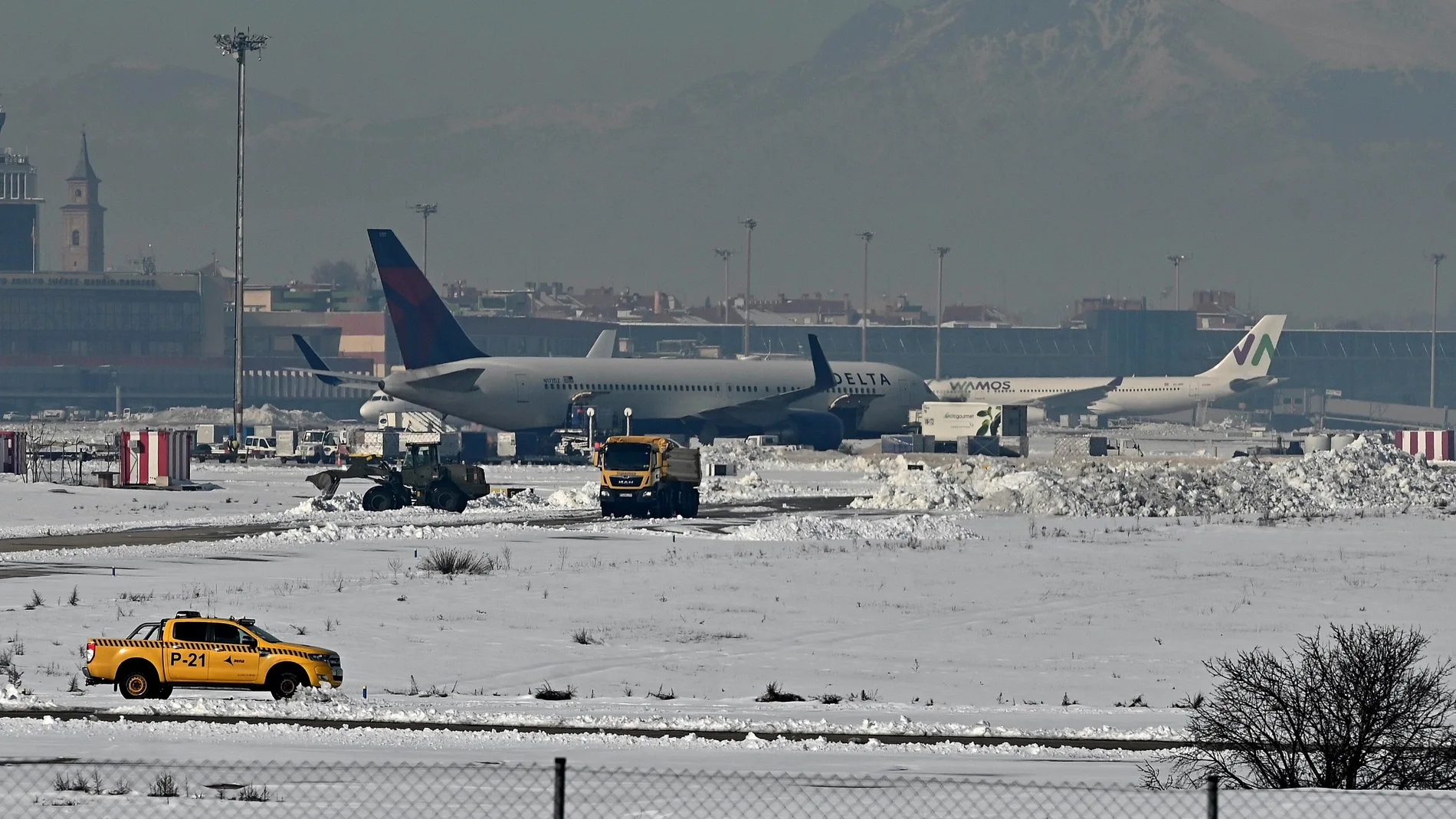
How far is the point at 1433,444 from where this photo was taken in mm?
96875

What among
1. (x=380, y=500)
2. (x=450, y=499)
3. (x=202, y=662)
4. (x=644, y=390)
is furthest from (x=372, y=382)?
(x=202, y=662)

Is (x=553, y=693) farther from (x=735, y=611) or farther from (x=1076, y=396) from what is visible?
(x=1076, y=396)

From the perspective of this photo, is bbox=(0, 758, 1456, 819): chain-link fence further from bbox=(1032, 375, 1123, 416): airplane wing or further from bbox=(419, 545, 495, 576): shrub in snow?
bbox=(1032, 375, 1123, 416): airplane wing

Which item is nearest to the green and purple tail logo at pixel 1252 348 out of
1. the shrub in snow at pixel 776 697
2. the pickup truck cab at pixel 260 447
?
the pickup truck cab at pixel 260 447

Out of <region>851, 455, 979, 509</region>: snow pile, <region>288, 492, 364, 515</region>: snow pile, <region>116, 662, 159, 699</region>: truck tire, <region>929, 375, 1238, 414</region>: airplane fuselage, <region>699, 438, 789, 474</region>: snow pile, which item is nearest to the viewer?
<region>116, 662, 159, 699</region>: truck tire

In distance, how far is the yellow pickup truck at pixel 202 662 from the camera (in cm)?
2158

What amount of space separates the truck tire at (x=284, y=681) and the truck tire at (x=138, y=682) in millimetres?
1242

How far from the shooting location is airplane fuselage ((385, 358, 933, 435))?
8388 cm

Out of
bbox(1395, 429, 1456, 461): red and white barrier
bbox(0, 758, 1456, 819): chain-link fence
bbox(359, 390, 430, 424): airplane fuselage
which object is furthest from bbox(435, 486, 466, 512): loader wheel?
bbox(1395, 429, 1456, 461): red and white barrier

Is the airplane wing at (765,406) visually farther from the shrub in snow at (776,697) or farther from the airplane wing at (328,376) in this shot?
the shrub in snow at (776,697)

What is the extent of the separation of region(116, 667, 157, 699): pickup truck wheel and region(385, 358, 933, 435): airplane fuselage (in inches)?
2408

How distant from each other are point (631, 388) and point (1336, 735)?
7436cm

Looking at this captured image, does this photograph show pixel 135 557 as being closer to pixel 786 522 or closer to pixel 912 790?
pixel 786 522

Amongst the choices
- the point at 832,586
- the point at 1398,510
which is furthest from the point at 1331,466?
the point at 832,586
